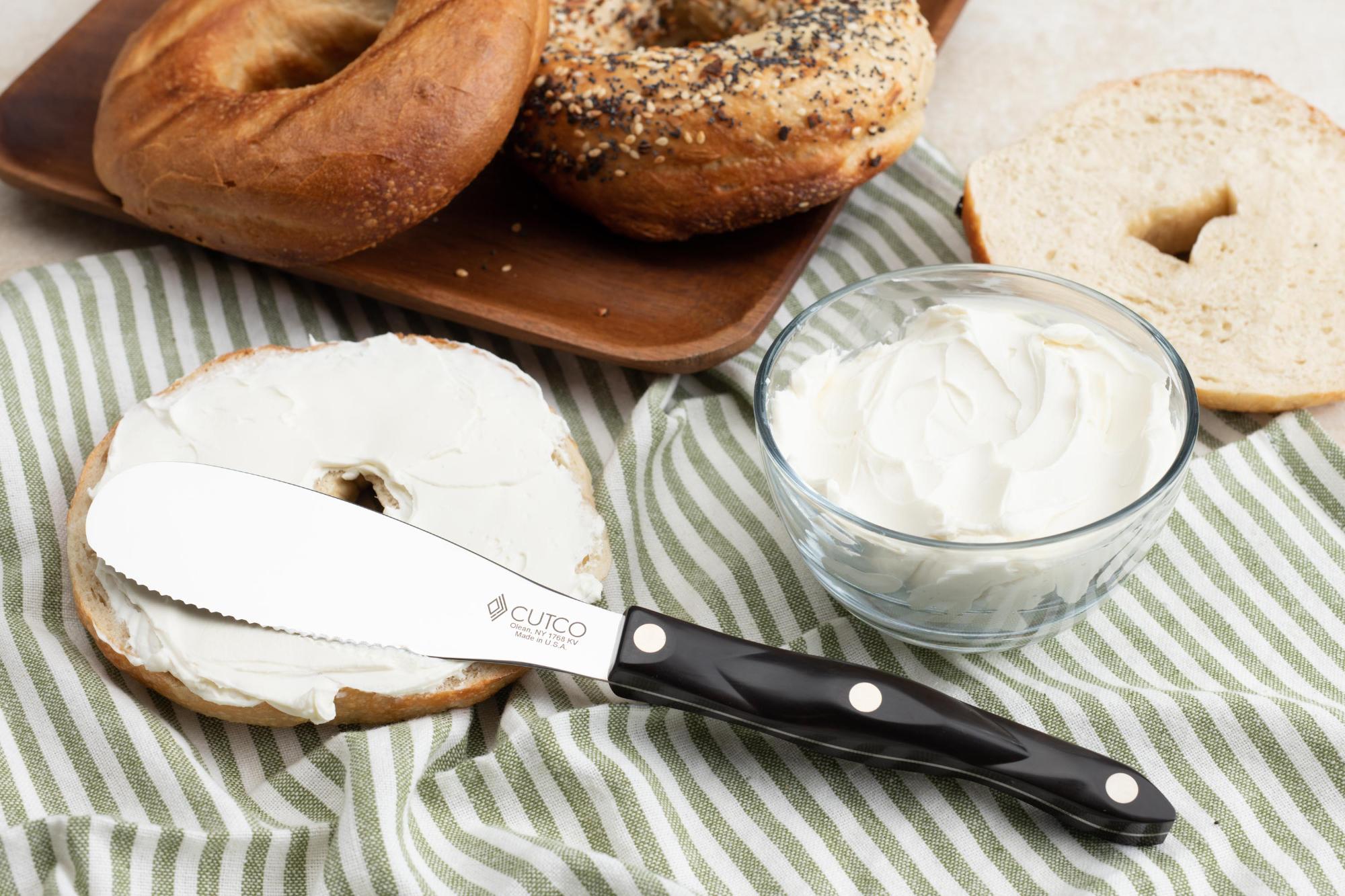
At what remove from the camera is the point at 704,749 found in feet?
4.91

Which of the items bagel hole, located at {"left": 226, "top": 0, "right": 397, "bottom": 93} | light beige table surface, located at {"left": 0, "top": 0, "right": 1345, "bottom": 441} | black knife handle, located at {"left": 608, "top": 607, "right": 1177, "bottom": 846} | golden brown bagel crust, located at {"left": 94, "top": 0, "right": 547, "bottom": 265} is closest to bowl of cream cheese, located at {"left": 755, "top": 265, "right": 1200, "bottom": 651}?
black knife handle, located at {"left": 608, "top": 607, "right": 1177, "bottom": 846}

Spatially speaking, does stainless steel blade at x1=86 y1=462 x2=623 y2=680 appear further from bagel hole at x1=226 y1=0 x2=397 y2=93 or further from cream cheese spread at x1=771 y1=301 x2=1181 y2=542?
bagel hole at x1=226 y1=0 x2=397 y2=93

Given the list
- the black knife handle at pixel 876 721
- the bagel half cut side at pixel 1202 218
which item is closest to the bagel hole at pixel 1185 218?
the bagel half cut side at pixel 1202 218

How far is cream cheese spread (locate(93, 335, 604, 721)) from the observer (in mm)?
1456

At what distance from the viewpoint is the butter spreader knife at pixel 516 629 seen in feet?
4.51

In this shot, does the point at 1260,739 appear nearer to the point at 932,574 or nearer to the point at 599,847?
the point at 932,574


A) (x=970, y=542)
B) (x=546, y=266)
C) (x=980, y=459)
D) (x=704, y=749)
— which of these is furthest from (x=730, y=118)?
(x=704, y=749)

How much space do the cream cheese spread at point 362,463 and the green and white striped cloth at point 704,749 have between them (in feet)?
0.36

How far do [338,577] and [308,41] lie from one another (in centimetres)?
116

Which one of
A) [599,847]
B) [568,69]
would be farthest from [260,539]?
[568,69]

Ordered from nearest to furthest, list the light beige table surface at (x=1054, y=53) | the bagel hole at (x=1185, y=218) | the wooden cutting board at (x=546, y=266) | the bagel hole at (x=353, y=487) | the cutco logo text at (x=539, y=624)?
the cutco logo text at (x=539, y=624)
the bagel hole at (x=353, y=487)
the wooden cutting board at (x=546, y=266)
the bagel hole at (x=1185, y=218)
the light beige table surface at (x=1054, y=53)

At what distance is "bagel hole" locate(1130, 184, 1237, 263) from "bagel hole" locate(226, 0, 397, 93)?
4.62ft

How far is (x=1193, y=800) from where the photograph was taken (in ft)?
4.70

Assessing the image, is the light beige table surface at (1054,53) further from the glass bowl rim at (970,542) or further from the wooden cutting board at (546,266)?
the glass bowl rim at (970,542)
